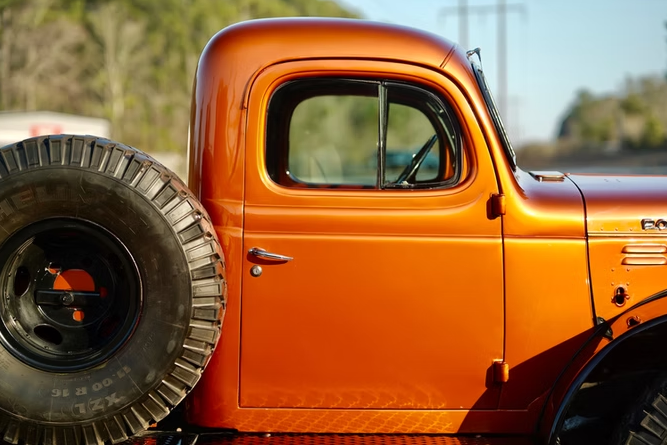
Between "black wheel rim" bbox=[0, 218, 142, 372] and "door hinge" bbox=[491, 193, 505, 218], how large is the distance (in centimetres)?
127

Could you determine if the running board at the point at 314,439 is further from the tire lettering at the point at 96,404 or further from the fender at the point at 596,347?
the tire lettering at the point at 96,404

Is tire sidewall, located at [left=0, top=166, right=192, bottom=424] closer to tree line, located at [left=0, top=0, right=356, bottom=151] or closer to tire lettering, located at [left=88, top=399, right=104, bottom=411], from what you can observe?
tire lettering, located at [left=88, top=399, right=104, bottom=411]

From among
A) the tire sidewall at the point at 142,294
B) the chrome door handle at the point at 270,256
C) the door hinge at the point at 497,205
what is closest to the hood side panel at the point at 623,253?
the door hinge at the point at 497,205

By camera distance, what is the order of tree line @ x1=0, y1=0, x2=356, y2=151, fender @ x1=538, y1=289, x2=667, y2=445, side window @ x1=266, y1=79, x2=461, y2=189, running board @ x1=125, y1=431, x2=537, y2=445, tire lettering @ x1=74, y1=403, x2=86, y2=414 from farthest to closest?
tree line @ x1=0, y1=0, x2=356, y2=151
side window @ x1=266, y1=79, x2=461, y2=189
running board @ x1=125, y1=431, x2=537, y2=445
fender @ x1=538, y1=289, x2=667, y2=445
tire lettering @ x1=74, y1=403, x2=86, y2=414

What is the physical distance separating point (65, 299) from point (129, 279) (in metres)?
0.25

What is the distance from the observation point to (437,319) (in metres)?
2.65

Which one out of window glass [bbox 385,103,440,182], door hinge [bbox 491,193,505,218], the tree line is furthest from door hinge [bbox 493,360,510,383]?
the tree line

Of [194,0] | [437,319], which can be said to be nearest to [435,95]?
[437,319]

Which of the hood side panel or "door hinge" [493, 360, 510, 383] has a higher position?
the hood side panel

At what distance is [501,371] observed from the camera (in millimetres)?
2650

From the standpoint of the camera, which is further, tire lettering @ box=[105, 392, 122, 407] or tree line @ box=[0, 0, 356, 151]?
tree line @ box=[0, 0, 356, 151]

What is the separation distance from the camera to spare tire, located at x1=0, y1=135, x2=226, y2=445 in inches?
95.0

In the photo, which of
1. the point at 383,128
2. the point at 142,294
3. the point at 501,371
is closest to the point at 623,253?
the point at 501,371

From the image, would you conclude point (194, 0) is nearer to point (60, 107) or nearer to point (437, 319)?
point (60, 107)
